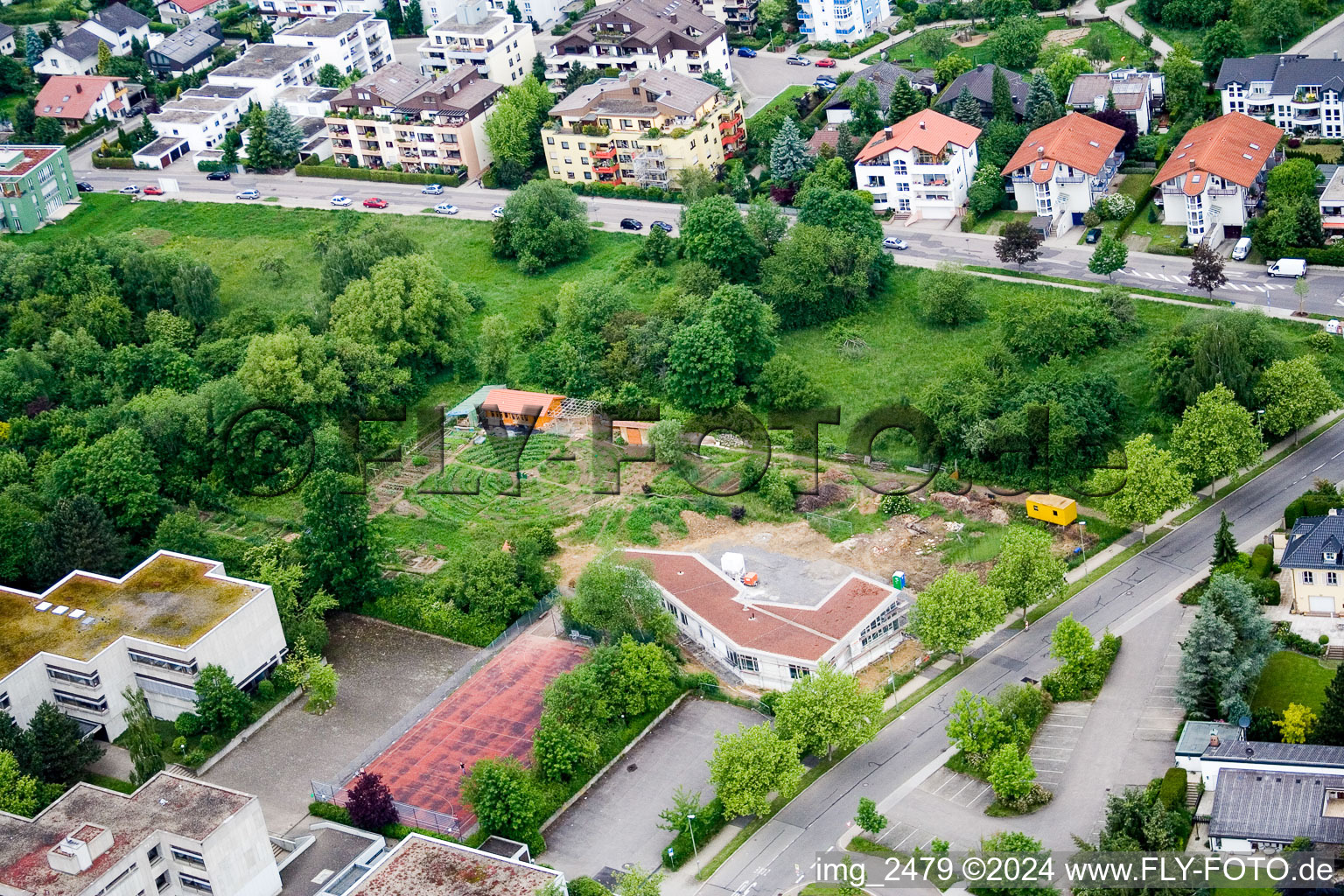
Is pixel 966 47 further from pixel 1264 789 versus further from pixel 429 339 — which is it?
pixel 1264 789

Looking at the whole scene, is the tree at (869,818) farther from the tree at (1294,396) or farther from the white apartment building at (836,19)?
the white apartment building at (836,19)

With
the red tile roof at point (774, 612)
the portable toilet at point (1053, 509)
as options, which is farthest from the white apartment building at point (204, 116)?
the portable toilet at point (1053, 509)

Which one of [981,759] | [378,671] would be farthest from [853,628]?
[378,671]

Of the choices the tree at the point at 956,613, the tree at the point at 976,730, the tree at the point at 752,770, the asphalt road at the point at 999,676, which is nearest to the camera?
the asphalt road at the point at 999,676

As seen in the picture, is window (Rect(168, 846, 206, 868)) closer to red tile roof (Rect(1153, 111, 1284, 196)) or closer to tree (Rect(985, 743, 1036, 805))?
tree (Rect(985, 743, 1036, 805))

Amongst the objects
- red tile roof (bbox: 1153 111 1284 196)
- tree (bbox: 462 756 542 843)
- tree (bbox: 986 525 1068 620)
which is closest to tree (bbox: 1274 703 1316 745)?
tree (bbox: 986 525 1068 620)

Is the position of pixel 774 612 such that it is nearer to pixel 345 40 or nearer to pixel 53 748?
pixel 53 748

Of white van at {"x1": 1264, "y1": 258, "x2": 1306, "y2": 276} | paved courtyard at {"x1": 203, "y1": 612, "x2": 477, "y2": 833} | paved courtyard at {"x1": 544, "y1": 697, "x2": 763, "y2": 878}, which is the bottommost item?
paved courtyard at {"x1": 544, "y1": 697, "x2": 763, "y2": 878}

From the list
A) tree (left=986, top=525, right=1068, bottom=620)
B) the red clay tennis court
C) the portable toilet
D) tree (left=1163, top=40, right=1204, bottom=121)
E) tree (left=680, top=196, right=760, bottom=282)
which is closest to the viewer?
the red clay tennis court
